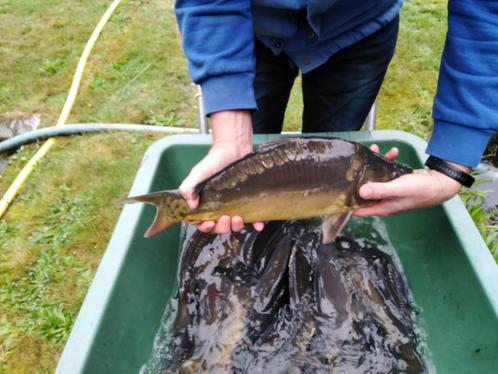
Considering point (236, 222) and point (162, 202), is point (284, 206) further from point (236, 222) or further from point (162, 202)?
point (162, 202)

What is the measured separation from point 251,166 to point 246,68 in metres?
0.31

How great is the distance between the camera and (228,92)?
1.51m

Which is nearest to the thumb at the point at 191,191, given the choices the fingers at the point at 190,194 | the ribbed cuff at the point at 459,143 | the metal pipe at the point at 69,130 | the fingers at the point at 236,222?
the fingers at the point at 190,194

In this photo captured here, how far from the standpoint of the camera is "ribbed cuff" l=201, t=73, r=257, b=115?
1509 millimetres

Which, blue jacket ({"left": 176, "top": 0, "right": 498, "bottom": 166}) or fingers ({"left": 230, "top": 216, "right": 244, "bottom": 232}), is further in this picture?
fingers ({"left": 230, "top": 216, "right": 244, "bottom": 232})

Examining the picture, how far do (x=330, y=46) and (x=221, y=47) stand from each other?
1.43ft

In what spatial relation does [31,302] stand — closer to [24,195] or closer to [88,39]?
[24,195]

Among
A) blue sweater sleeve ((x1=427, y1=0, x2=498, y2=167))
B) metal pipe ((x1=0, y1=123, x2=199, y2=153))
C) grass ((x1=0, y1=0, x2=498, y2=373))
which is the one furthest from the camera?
metal pipe ((x1=0, y1=123, x2=199, y2=153))

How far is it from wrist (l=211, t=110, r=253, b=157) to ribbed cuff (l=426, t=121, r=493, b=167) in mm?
579

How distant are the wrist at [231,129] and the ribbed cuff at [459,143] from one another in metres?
0.58

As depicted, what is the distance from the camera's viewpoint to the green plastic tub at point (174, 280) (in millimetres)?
1533

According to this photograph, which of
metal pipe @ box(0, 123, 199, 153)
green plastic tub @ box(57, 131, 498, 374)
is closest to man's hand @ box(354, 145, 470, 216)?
green plastic tub @ box(57, 131, 498, 374)

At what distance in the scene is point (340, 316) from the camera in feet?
6.06

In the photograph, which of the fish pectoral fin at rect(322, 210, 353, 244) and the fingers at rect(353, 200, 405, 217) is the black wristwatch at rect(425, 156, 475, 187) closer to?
the fingers at rect(353, 200, 405, 217)
